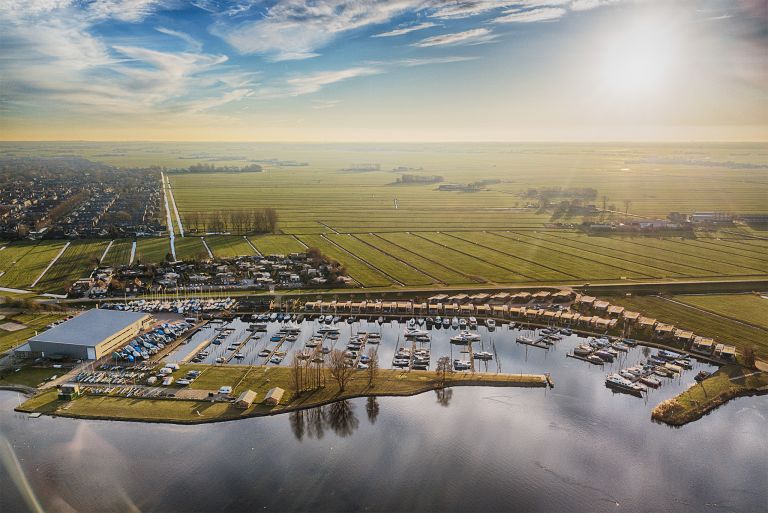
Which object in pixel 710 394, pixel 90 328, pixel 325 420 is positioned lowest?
pixel 325 420

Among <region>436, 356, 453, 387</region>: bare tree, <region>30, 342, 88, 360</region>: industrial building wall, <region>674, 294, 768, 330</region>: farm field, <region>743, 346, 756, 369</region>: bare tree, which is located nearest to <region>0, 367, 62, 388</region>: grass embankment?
<region>30, 342, 88, 360</region>: industrial building wall

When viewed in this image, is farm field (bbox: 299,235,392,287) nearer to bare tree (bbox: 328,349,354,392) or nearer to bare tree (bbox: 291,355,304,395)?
bare tree (bbox: 328,349,354,392)

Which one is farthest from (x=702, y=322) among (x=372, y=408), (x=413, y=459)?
(x=413, y=459)

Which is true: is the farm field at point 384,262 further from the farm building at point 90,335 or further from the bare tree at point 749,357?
the bare tree at point 749,357

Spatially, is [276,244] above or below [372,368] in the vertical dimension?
above

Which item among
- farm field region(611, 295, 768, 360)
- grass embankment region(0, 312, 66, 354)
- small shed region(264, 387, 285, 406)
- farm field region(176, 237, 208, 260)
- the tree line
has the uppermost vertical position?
the tree line

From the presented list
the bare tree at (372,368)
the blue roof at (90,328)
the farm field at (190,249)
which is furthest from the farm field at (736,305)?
the farm field at (190,249)

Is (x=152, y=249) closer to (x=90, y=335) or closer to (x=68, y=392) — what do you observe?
(x=90, y=335)
